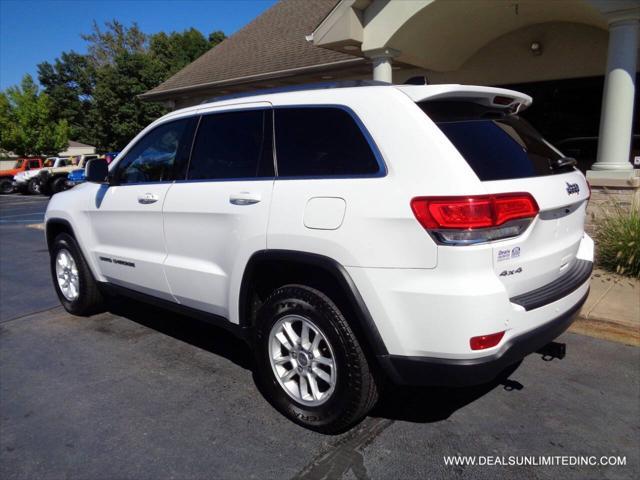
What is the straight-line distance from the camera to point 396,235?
8.40 feet

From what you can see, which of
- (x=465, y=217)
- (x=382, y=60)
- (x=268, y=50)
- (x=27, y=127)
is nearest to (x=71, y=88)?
(x=27, y=127)

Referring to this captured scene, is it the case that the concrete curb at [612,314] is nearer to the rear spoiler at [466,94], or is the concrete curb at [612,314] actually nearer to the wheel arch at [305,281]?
the rear spoiler at [466,94]

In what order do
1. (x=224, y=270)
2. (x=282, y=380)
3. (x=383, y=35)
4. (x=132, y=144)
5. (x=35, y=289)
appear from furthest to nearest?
(x=383, y=35) < (x=35, y=289) < (x=132, y=144) < (x=224, y=270) < (x=282, y=380)

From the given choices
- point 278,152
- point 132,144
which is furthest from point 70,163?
point 278,152

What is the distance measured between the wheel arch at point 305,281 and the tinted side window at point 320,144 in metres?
0.50

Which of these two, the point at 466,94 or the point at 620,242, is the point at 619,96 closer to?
the point at 620,242

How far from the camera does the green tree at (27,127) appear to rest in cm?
4075

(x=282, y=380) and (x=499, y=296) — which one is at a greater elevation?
(x=499, y=296)

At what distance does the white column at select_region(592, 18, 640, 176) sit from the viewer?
21.6 feet

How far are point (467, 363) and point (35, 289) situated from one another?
6008 mm

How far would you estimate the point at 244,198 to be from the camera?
128 inches

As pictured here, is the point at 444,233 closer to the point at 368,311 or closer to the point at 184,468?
the point at 368,311

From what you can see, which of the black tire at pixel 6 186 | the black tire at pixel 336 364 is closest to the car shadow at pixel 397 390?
the black tire at pixel 336 364

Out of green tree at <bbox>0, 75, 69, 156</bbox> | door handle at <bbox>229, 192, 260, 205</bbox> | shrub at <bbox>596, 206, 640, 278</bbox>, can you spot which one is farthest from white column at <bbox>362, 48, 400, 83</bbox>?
green tree at <bbox>0, 75, 69, 156</bbox>
